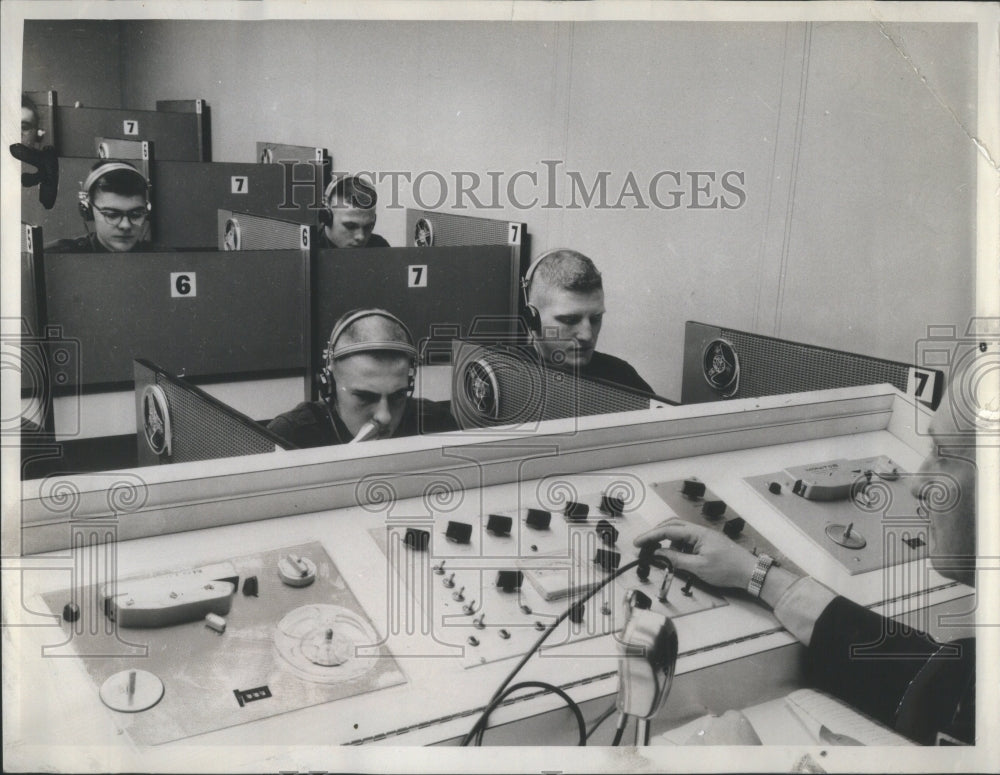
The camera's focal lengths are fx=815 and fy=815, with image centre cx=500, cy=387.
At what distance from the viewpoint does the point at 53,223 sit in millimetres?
3510

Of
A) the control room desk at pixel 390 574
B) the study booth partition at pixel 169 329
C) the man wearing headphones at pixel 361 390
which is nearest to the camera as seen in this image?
the control room desk at pixel 390 574

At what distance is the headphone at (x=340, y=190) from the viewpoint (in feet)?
8.64

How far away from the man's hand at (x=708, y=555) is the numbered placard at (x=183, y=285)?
5.69 ft

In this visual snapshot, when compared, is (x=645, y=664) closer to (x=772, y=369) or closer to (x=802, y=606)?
(x=802, y=606)

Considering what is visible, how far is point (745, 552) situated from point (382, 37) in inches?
46.3

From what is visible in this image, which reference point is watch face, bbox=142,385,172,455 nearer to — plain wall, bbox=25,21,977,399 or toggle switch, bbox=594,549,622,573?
plain wall, bbox=25,21,977,399

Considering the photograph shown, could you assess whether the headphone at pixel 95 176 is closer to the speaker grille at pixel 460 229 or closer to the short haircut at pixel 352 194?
the short haircut at pixel 352 194

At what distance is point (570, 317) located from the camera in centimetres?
183

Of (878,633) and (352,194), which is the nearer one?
(878,633)

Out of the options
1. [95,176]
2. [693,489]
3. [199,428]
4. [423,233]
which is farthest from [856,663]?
[95,176]

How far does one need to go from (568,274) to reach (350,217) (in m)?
0.97

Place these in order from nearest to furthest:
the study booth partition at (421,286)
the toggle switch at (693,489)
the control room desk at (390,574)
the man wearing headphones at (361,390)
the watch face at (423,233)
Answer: the control room desk at (390,574) → the toggle switch at (693,489) → the man wearing headphones at (361,390) → the study booth partition at (421,286) → the watch face at (423,233)

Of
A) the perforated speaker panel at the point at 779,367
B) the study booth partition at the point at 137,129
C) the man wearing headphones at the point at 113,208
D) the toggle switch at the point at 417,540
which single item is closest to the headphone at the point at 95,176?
the man wearing headphones at the point at 113,208

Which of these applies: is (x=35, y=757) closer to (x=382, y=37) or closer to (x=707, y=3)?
(x=707, y=3)
